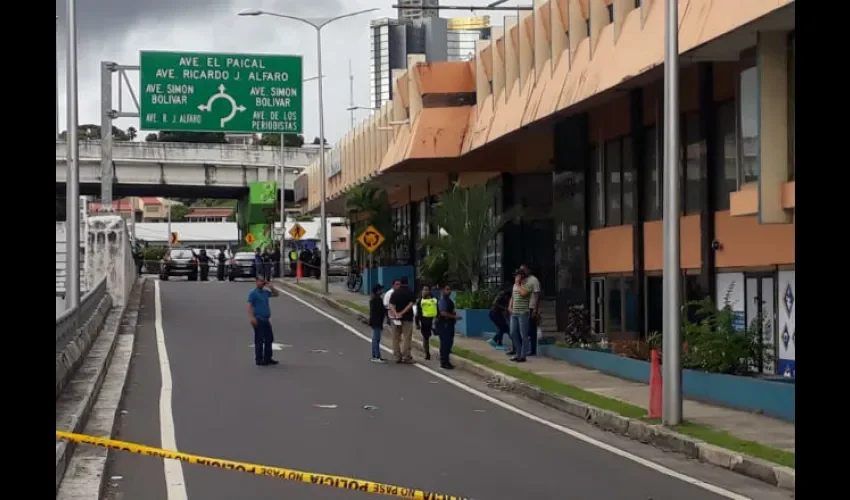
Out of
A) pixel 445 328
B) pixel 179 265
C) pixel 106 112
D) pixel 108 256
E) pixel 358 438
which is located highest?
pixel 106 112

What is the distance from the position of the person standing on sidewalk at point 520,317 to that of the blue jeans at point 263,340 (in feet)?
16.1

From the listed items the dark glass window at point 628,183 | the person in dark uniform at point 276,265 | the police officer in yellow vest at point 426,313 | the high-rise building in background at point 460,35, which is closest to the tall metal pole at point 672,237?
the police officer in yellow vest at point 426,313

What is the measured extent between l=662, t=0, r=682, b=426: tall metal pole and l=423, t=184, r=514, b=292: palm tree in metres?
16.6

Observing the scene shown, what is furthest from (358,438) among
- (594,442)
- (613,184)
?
(613,184)

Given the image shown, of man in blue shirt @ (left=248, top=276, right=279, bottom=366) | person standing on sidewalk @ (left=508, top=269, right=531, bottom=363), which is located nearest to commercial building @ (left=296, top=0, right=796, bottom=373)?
person standing on sidewalk @ (left=508, top=269, right=531, bottom=363)

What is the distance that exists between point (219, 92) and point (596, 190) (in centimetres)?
1102

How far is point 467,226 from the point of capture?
3272 cm

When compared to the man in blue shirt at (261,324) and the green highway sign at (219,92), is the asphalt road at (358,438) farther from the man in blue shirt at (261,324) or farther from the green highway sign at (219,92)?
the green highway sign at (219,92)

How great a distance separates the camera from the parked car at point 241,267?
191 ft

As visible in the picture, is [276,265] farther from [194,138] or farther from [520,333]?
[520,333]

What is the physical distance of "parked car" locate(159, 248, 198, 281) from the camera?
5666cm

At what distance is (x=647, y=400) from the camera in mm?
18969
